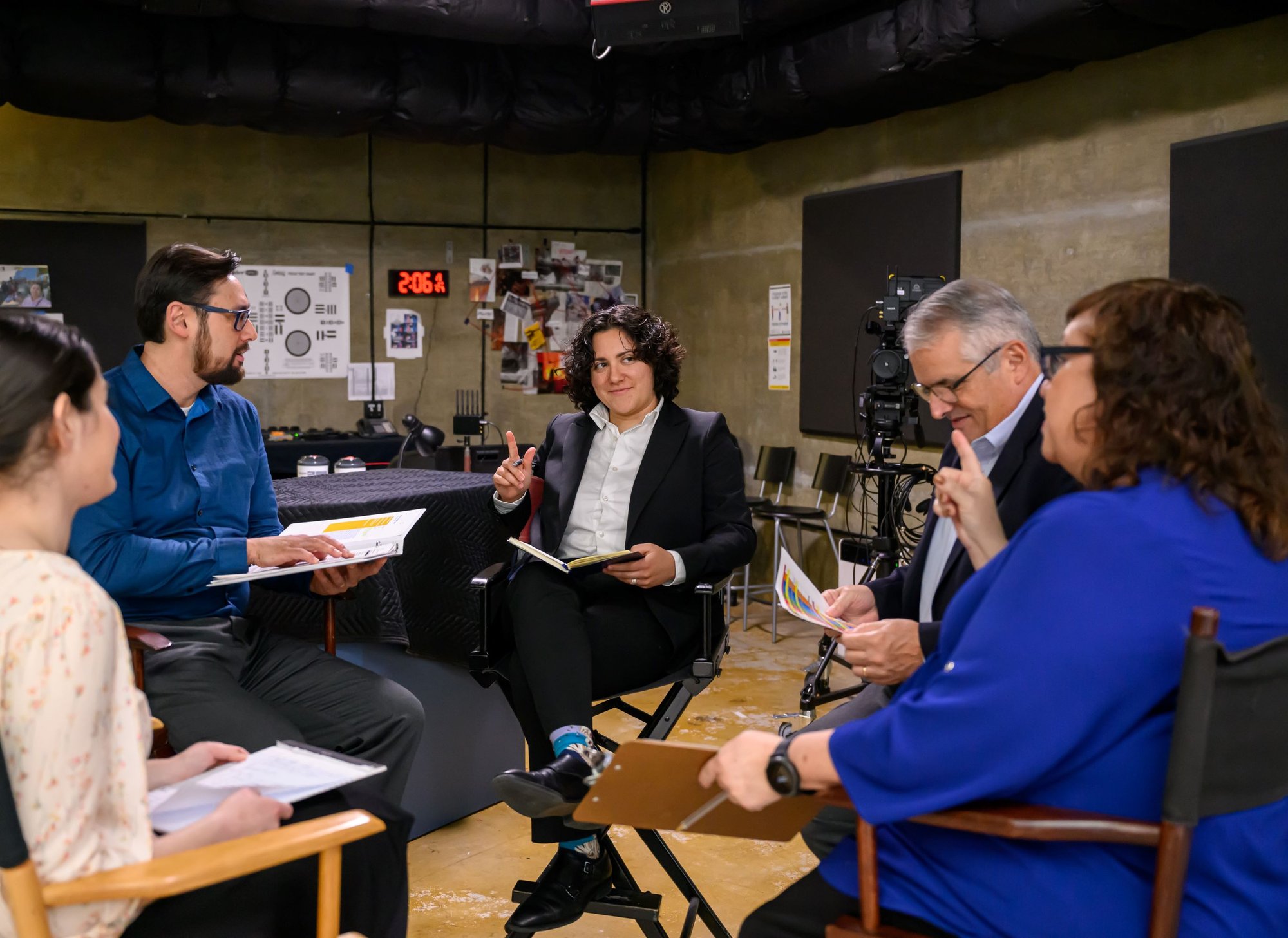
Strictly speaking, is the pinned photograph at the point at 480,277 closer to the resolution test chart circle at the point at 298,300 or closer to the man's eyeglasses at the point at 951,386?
the resolution test chart circle at the point at 298,300

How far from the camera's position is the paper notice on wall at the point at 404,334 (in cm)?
705

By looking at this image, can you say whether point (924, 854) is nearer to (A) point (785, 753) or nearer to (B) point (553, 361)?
(A) point (785, 753)

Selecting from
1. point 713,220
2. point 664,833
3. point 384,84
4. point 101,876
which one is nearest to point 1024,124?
point 713,220

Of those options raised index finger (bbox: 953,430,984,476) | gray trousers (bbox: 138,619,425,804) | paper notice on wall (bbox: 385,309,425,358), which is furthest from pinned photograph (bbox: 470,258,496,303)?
raised index finger (bbox: 953,430,984,476)

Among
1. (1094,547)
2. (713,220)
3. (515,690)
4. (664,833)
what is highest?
(713,220)

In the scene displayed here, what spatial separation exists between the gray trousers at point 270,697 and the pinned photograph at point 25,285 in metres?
4.74

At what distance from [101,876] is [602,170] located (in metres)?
6.73

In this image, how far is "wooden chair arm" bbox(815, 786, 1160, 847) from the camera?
122 cm

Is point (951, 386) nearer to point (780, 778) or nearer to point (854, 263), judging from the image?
point (780, 778)

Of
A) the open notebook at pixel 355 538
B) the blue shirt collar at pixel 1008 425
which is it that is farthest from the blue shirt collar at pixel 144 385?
the blue shirt collar at pixel 1008 425

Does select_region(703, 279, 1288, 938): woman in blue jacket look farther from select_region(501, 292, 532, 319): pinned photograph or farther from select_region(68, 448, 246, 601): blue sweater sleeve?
select_region(501, 292, 532, 319): pinned photograph

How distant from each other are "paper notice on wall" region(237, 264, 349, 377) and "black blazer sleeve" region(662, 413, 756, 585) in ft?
14.9

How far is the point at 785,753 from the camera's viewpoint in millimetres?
1398

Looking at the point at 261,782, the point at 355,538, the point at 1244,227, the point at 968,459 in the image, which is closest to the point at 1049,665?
the point at 968,459
